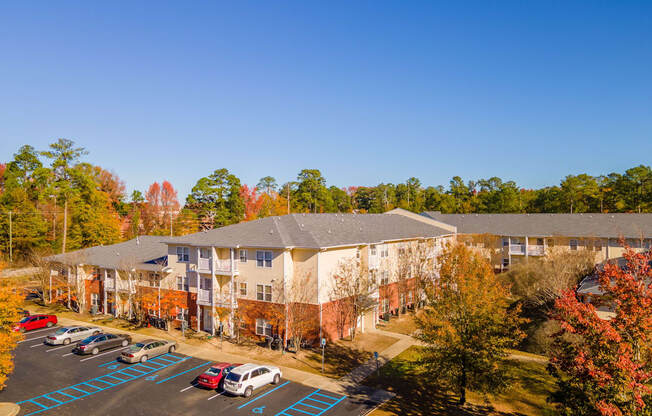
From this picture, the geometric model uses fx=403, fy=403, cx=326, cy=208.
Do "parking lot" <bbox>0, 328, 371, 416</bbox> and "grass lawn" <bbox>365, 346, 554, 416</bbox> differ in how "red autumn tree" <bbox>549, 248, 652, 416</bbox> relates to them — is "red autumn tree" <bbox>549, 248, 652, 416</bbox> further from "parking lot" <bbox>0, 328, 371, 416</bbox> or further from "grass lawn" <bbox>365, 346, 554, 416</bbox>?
"parking lot" <bbox>0, 328, 371, 416</bbox>

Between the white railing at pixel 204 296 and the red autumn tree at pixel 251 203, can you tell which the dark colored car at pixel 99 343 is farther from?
the red autumn tree at pixel 251 203

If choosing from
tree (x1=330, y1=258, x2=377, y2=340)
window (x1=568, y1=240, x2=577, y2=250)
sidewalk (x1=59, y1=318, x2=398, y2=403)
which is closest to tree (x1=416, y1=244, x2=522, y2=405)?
sidewalk (x1=59, y1=318, x2=398, y2=403)

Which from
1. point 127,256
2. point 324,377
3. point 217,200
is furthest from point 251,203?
point 324,377

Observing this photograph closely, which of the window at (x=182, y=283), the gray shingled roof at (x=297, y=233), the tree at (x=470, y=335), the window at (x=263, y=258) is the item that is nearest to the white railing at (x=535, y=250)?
the gray shingled roof at (x=297, y=233)

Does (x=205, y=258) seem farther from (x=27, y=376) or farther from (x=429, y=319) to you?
(x=429, y=319)

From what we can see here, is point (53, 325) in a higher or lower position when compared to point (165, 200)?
lower

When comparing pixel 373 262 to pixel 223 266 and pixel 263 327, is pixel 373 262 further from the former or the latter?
pixel 223 266

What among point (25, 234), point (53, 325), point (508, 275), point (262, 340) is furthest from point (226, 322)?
point (25, 234)
